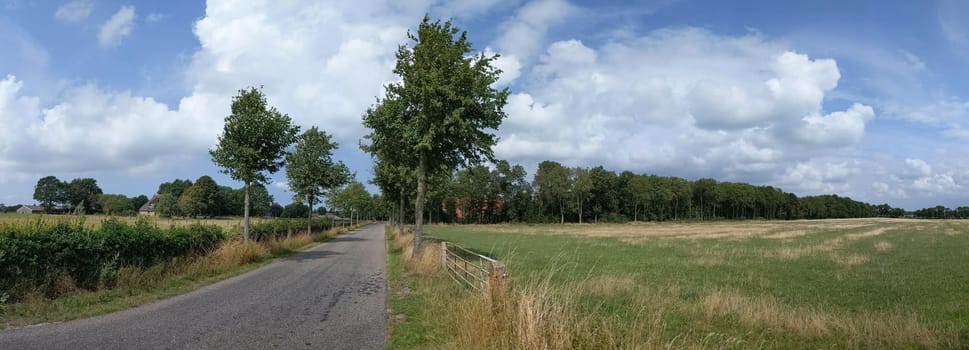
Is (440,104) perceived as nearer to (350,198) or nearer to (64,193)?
(350,198)

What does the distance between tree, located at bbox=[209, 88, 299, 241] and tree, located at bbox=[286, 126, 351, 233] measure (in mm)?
15089

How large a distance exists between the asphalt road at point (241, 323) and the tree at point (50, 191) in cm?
13422

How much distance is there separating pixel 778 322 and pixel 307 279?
1189 cm

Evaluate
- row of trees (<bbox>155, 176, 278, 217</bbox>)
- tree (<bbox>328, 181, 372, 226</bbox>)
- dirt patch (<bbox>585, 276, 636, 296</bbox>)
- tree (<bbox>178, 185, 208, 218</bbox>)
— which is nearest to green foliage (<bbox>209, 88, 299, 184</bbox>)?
dirt patch (<bbox>585, 276, 636, 296</bbox>)

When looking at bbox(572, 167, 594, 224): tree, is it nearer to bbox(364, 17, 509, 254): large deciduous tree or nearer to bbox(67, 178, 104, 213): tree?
bbox(364, 17, 509, 254): large deciduous tree

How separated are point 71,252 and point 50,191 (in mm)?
137469

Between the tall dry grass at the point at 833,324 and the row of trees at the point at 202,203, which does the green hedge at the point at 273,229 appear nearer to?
the tall dry grass at the point at 833,324

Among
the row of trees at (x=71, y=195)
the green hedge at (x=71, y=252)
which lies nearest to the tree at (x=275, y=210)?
the row of trees at (x=71, y=195)

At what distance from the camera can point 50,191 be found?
116 m

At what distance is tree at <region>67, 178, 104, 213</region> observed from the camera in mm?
116250

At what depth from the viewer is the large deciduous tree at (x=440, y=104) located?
18.7m

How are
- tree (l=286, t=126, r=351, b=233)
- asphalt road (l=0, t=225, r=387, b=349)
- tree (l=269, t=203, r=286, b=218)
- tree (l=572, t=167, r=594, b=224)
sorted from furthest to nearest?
tree (l=269, t=203, r=286, b=218) → tree (l=572, t=167, r=594, b=224) → tree (l=286, t=126, r=351, b=233) → asphalt road (l=0, t=225, r=387, b=349)

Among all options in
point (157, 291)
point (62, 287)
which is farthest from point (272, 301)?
point (62, 287)

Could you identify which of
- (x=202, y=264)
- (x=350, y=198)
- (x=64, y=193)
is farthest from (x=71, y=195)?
(x=202, y=264)
